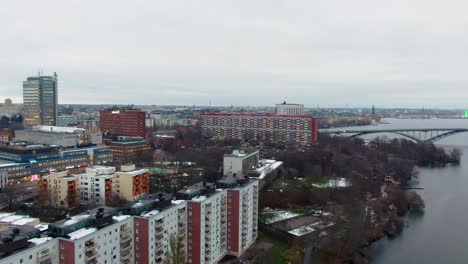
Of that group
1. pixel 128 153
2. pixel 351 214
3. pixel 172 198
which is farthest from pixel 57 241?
pixel 128 153

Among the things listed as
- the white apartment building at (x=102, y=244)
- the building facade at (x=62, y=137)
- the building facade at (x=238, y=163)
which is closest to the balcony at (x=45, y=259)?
the white apartment building at (x=102, y=244)

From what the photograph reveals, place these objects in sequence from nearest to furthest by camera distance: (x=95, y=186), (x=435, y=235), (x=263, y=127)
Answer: (x=435, y=235), (x=95, y=186), (x=263, y=127)

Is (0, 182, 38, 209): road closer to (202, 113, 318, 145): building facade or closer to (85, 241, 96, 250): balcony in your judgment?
(85, 241, 96, 250): balcony

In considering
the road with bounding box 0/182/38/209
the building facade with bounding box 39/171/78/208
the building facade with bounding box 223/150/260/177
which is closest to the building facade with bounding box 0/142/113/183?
the road with bounding box 0/182/38/209

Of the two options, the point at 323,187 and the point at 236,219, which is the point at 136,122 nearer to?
the point at 323,187

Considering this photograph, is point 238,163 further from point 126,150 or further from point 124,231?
point 124,231

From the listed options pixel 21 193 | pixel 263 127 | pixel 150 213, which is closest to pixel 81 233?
pixel 150 213
